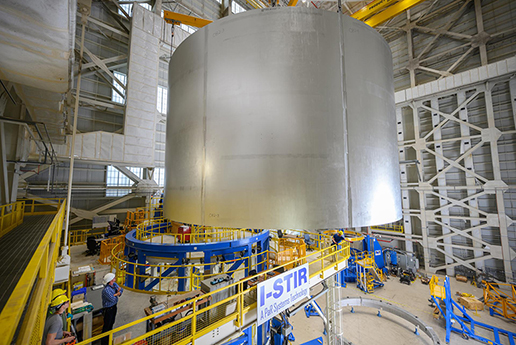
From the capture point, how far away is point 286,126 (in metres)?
2.99

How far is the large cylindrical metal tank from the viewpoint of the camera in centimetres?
Answer: 297

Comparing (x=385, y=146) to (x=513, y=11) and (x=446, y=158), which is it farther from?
(x=513, y=11)

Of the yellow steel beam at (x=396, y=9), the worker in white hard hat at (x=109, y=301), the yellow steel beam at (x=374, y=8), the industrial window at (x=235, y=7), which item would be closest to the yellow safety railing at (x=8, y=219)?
the worker in white hard hat at (x=109, y=301)

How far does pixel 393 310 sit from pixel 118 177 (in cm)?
2668

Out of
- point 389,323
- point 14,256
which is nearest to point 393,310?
point 389,323

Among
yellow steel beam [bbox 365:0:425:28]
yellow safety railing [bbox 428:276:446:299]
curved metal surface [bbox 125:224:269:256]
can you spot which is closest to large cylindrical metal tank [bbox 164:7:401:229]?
curved metal surface [bbox 125:224:269:256]

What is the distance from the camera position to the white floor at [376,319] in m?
10.0

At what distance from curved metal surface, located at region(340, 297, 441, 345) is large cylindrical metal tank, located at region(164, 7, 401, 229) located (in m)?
12.2

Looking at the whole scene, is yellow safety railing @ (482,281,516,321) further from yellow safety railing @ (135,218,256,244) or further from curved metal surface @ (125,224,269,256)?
curved metal surface @ (125,224,269,256)

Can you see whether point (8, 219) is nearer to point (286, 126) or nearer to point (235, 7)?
point (286, 126)

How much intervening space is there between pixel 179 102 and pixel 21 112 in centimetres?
776

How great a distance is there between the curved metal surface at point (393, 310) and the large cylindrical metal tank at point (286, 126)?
12189mm

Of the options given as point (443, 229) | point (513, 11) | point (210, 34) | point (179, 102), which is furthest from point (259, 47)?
point (513, 11)

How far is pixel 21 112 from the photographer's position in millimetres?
7609
